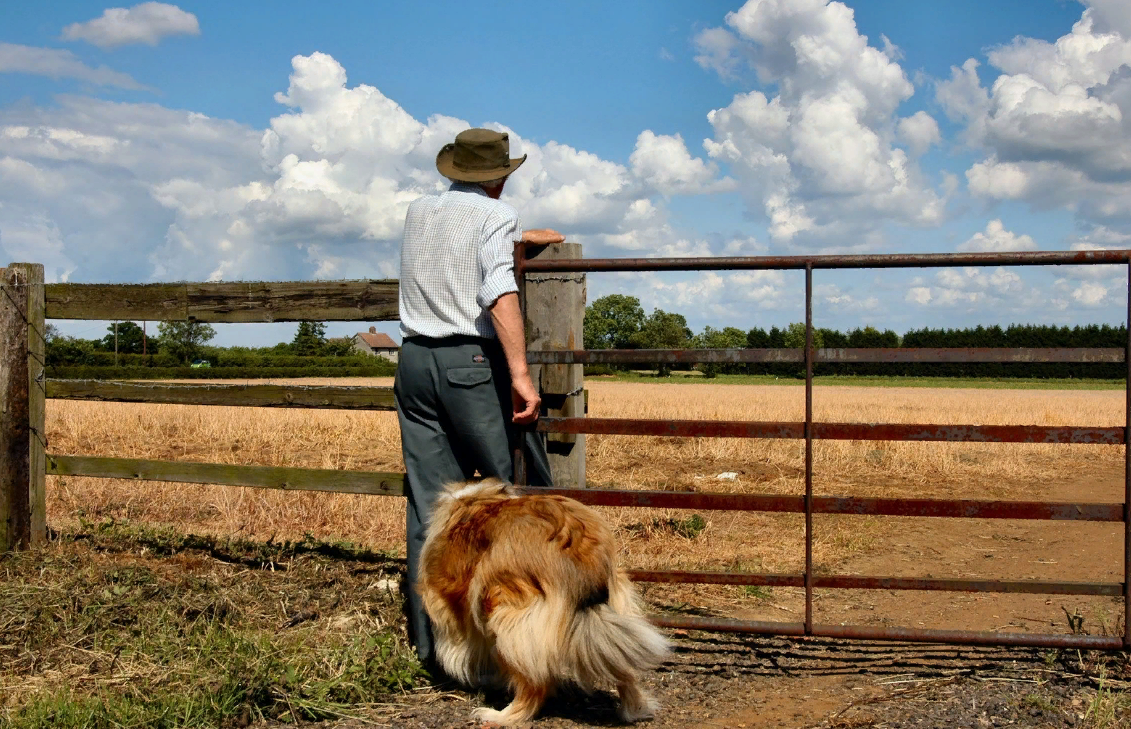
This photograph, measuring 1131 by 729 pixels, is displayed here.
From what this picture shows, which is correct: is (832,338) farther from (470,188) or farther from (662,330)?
(470,188)

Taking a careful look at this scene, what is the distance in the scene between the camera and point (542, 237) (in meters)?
4.75

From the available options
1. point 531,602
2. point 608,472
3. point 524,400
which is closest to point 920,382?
point 608,472

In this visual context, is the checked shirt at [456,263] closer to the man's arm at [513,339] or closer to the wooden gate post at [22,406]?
the man's arm at [513,339]

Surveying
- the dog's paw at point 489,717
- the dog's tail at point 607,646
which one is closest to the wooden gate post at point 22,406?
the dog's paw at point 489,717

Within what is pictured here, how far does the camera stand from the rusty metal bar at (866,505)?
4348mm

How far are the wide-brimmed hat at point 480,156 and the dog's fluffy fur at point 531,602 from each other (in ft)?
5.16

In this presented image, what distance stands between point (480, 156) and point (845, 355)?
6.84ft

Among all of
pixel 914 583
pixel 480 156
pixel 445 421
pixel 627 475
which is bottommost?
pixel 627 475

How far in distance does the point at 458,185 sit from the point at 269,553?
2996 millimetres

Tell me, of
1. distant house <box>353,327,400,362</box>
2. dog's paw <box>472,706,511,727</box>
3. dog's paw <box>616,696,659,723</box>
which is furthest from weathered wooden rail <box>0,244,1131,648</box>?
distant house <box>353,327,400,362</box>

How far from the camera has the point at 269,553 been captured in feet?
19.9

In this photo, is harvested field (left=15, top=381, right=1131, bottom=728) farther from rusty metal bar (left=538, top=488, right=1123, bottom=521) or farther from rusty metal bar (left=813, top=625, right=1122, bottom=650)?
rusty metal bar (left=538, top=488, right=1123, bottom=521)

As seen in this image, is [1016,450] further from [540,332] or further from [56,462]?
[56,462]

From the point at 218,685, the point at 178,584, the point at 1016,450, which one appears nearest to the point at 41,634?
the point at 178,584
